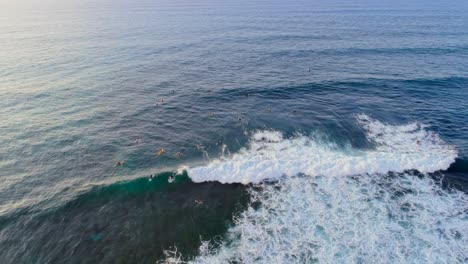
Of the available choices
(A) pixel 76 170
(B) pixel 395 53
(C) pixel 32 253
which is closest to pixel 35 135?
(A) pixel 76 170

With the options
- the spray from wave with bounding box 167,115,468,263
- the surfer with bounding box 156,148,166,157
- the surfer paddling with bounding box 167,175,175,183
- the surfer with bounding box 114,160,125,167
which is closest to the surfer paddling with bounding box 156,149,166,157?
the surfer with bounding box 156,148,166,157

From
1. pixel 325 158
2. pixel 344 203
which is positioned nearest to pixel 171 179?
pixel 325 158

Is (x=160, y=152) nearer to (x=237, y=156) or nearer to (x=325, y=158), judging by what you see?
(x=237, y=156)

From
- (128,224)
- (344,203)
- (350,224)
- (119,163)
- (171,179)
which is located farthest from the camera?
(119,163)

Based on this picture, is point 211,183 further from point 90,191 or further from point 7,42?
point 7,42

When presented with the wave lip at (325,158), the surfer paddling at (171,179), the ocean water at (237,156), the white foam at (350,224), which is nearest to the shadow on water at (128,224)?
the ocean water at (237,156)

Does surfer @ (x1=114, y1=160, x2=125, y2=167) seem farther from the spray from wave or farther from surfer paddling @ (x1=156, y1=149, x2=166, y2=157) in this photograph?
the spray from wave
